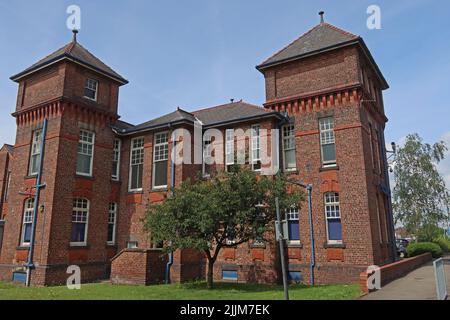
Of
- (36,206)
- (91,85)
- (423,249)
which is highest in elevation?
(91,85)

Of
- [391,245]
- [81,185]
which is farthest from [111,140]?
[391,245]

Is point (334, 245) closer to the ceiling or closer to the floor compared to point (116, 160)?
closer to the floor

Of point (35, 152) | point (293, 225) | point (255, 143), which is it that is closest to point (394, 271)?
point (293, 225)

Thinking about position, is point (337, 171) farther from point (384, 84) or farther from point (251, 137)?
point (384, 84)

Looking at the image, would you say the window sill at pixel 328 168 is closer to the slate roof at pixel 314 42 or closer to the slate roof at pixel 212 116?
the slate roof at pixel 212 116

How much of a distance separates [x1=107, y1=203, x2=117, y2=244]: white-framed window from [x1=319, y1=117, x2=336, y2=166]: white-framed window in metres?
12.2

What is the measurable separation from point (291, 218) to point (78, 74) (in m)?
13.9

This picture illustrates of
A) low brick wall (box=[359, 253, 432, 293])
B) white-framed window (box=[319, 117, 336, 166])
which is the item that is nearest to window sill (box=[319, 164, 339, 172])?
white-framed window (box=[319, 117, 336, 166])

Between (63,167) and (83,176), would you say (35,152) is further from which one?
(83,176)

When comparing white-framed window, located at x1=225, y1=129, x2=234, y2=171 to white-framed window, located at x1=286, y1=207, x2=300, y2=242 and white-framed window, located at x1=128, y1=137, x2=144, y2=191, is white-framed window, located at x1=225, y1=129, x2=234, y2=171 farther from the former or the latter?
white-framed window, located at x1=128, y1=137, x2=144, y2=191

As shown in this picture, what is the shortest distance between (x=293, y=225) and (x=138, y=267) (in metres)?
7.48

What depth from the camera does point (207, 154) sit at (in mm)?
20078

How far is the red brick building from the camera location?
53.8 feet

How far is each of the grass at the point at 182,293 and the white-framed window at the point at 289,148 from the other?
611 centimetres
